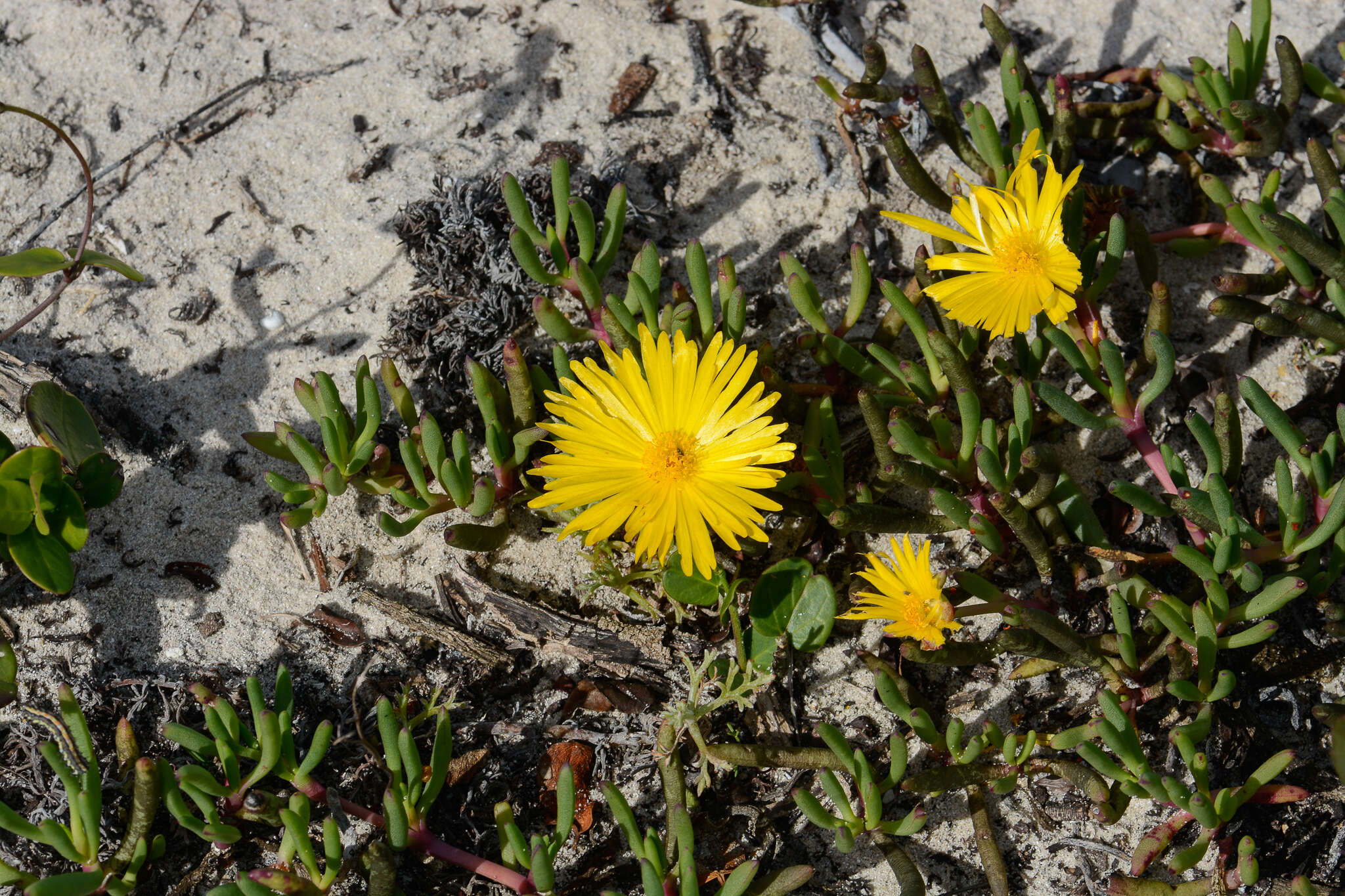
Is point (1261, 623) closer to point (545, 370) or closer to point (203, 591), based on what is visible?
point (545, 370)

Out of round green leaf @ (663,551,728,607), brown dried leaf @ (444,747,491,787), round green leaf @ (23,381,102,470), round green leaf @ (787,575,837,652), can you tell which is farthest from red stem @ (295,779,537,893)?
round green leaf @ (23,381,102,470)

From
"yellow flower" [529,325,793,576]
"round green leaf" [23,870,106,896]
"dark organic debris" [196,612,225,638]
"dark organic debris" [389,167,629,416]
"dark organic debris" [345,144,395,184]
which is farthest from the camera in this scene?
"dark organic debris" [345,144,395,184]

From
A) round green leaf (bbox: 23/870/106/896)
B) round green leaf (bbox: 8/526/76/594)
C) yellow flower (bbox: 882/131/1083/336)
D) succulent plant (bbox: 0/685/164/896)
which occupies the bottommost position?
round green leaf (bbox: 23/870/106/896)

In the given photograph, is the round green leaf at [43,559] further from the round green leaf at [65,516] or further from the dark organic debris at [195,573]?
the dark organic debris at [195,573]

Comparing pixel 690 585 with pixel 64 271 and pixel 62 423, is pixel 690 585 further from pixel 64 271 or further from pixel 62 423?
pixel 64 271

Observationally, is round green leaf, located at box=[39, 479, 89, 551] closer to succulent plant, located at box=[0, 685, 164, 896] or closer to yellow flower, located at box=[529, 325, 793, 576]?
succulent plant, located at box=[0, 685, 164, 896]

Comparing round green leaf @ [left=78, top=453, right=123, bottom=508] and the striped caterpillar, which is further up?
round green leaf @ [left=78, top=453, right=123, bottom=508]

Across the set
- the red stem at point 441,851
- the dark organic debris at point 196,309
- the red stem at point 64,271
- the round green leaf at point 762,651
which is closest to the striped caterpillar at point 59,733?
the red stem at point 441,851

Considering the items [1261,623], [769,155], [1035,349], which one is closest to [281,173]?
[769,155]
